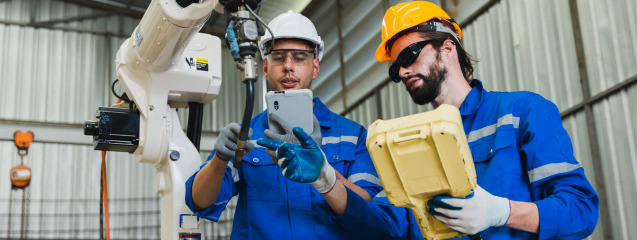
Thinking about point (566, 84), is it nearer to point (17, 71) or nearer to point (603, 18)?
point (603, 18)

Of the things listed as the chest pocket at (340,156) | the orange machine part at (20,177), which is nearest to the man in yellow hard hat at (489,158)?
the chest pocket at (340,156)

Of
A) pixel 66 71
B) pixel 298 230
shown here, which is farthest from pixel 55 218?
pixel 298 230

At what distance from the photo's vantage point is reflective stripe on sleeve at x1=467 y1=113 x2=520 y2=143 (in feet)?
6.81

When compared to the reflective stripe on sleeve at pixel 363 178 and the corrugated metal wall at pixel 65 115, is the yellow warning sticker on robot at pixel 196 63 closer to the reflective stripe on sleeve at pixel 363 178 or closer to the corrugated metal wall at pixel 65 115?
the reflective stripe on sleeve at pixel 363 178

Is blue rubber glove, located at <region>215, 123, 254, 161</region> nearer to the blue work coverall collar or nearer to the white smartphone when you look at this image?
the white smartphone

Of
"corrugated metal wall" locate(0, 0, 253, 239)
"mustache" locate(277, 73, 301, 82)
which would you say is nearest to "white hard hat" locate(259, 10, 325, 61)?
"mustache" locate(277, 73, 301, 82)

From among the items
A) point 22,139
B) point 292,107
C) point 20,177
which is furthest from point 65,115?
point 292,107

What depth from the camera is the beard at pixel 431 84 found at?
2.36 metres

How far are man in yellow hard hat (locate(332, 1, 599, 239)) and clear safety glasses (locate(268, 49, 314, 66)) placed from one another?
0.39 m

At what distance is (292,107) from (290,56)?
59 cm

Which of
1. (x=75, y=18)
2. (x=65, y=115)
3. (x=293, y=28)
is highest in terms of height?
(x=75, y=18)

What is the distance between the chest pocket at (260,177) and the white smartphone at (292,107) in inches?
14.6

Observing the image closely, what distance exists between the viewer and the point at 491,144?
209 centimetres

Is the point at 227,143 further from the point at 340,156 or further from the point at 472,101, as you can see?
the point at 472,101
